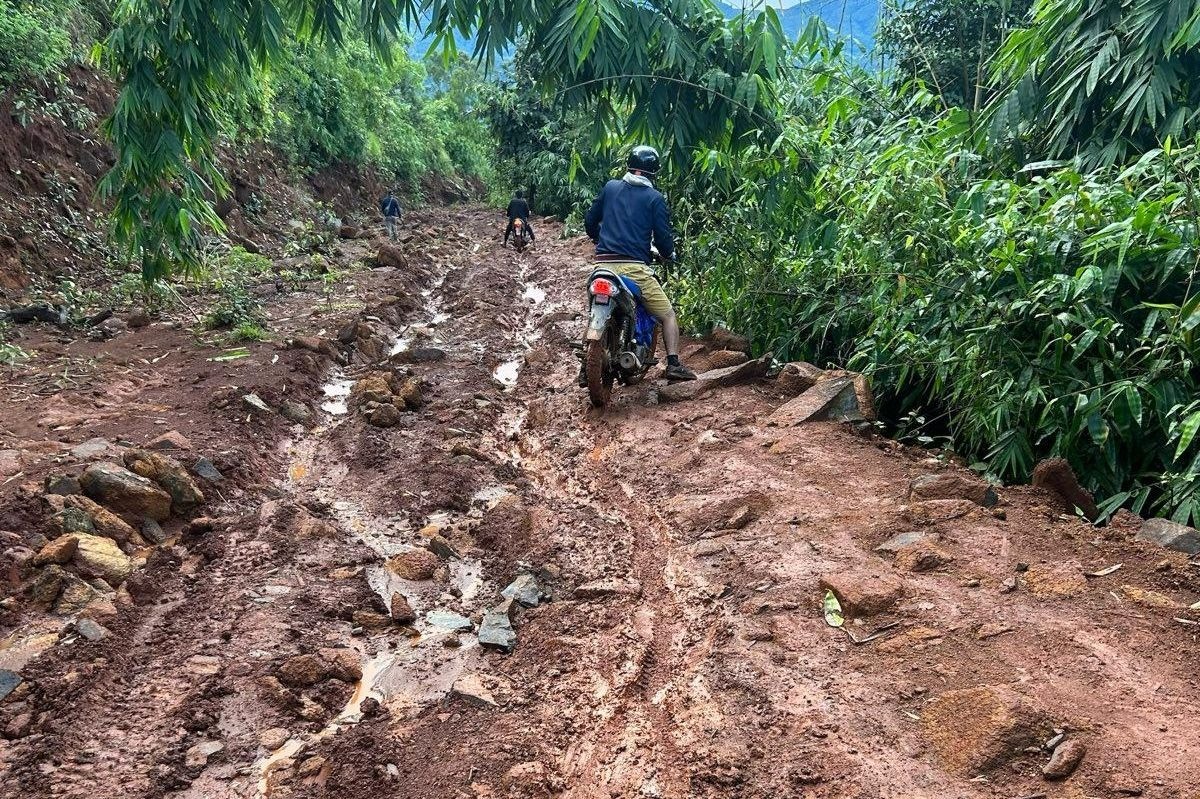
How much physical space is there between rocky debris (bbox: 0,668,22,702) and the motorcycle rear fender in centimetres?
369

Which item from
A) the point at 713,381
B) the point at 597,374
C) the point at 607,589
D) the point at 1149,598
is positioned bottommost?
the point at 1149,598

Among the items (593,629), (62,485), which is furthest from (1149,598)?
(62,485)

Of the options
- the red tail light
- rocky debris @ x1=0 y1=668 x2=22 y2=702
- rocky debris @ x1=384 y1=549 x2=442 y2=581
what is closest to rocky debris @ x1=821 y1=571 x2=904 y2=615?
rocky debris @ x1=384 y1=549 x2=442 y2=581

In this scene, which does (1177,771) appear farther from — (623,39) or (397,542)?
(623,39)

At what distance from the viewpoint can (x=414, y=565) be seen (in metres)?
3.59

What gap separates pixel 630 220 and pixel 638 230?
0.31ft

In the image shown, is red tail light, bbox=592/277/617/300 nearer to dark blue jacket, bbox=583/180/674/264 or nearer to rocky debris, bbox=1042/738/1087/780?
dark blue jacket, bbox=583/180/674/264

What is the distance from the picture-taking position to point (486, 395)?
6.46m

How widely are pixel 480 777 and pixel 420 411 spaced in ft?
13.4

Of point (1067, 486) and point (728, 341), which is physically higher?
point (728, 341)

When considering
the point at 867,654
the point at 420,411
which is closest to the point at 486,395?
the point at 420,411

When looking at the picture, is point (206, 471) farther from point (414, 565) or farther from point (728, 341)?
point (728, 341)

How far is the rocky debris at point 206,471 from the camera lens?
169 inches

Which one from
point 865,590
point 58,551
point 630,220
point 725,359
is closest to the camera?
point 865,590
